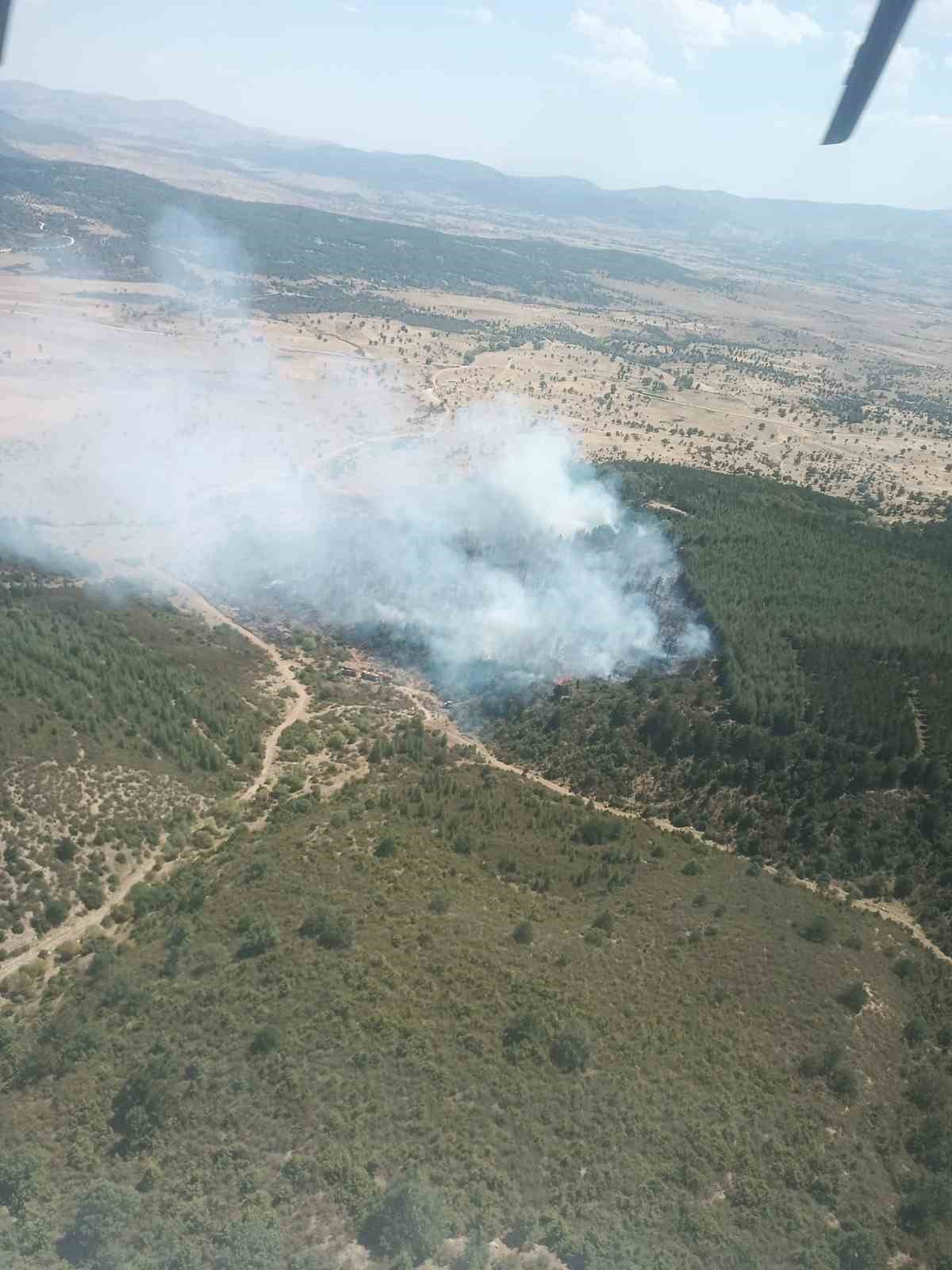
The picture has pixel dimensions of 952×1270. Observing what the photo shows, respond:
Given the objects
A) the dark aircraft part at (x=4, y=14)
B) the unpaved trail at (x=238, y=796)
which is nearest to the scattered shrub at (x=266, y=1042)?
the unpaved trail at (x=238, y=796)

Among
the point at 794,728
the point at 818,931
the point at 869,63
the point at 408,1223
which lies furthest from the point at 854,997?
the point at 869,63

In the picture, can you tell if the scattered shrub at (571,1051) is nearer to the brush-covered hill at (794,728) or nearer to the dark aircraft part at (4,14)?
the brush-covered hill at (794,728)

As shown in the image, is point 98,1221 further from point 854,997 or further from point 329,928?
point 854,997

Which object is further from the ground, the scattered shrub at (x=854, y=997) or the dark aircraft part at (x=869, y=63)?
the dark aircraft part at (x=869, y=63)

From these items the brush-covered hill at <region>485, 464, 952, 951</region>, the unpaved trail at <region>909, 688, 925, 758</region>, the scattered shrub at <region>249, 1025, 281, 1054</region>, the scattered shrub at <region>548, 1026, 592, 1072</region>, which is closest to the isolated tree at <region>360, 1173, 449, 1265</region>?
the scattered shrub at <region>548, 1026, 592, 1072</region>

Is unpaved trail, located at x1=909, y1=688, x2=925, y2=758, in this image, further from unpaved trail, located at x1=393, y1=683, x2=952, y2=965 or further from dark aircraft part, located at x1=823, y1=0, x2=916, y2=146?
dark aircraft part, located at x1=823, y1=0, x2=916, y2=146

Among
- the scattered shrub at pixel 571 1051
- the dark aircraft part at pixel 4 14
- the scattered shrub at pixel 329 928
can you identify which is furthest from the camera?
the scattered shrub at pixel 329 928
